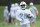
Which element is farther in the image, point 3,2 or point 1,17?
point 3,2

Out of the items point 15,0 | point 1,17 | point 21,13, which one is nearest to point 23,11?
point 21,13

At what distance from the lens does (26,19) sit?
10992 mm

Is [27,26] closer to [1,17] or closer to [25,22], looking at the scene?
[25,22]

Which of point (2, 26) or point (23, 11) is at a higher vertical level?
point (23, 11)

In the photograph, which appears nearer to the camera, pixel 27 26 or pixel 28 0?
pixel 27 26

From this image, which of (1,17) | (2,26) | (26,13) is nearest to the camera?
(26,13)

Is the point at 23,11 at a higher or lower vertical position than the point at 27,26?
higher

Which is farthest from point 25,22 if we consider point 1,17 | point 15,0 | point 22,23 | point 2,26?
point 15,0

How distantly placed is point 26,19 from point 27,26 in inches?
12.5

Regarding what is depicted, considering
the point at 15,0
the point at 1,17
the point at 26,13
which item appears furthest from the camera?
the point at 15,0

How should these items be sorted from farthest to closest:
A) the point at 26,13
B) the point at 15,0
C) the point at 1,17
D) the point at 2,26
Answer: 1. the point at 15,0
2. the point at 1,17
3. the point at 2,26
4. the point at 26,13

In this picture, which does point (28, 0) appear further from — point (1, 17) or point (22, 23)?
point (22, 23)

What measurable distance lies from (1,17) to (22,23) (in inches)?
677

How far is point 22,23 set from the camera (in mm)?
10977
